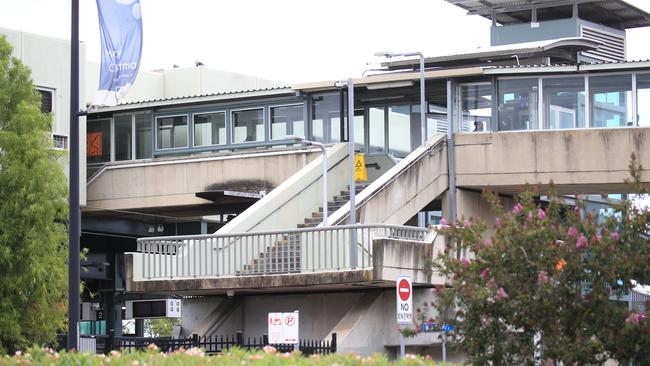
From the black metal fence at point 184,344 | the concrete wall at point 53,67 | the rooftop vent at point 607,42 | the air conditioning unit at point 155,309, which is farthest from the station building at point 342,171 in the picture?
the rooftop vent at point 607,42

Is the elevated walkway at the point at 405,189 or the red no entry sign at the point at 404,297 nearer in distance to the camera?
the red no entry sign at the point at 404,297

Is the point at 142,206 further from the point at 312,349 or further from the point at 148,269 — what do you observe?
the point at 312,349

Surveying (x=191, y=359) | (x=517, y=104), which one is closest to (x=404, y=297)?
(x=517, y=104)

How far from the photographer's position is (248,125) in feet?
140

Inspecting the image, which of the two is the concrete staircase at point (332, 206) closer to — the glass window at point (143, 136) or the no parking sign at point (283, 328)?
the glass window at point (143, 136)

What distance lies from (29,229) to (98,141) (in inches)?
520

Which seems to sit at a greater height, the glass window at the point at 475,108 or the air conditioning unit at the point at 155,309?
the glass window at the point at 475,108

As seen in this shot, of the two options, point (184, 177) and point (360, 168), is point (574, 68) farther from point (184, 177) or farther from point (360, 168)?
point (184, 177)

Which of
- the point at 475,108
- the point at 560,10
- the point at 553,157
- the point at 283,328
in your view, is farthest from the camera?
the point at 560,10

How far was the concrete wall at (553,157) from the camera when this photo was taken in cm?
3706

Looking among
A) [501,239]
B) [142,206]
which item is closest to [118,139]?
[142,206]

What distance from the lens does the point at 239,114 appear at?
141ft

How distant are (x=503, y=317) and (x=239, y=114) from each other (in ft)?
81.4

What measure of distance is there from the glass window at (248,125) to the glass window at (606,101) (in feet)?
33.1
